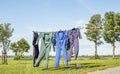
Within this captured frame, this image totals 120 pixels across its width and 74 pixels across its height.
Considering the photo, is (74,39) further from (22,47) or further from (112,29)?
(22,47)

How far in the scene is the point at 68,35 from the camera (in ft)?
89.7

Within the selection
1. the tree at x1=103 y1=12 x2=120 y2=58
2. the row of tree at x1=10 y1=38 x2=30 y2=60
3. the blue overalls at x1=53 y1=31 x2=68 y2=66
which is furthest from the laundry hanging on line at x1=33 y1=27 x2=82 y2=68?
the row of tree at x1=10 y1=38 x2=30 y2=60

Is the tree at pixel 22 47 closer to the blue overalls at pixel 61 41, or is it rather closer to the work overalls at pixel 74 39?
the blue overalls at pixel 61 41

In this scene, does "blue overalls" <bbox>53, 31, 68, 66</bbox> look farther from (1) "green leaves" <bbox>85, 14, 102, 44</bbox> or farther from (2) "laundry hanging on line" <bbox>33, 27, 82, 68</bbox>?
(1) "green leaves" <bbox>85, 14, 102, 44</bbox>

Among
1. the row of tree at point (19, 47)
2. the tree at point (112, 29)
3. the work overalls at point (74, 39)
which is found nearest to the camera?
the work overalls at point (74, 39)

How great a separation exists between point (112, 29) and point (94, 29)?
16.9 feet

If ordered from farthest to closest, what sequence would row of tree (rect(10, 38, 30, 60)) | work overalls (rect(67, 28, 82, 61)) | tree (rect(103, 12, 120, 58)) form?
row of tree (rect(10, 38, 30, 60)), tree (rect(103, 12, 120, 58)), work overalls (rect(67, 28, 82, 61))

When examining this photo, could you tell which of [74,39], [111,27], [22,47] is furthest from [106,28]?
[74,39]

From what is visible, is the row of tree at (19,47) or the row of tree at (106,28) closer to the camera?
the row of tree at (106,28)

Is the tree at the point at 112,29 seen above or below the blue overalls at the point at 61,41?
above

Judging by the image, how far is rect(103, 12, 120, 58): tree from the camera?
72000 mm

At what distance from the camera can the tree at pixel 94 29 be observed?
75875 millimetres

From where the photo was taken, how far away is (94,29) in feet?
250

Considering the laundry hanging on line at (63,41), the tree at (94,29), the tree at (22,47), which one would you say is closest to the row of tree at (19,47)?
the tree at (22,47)
